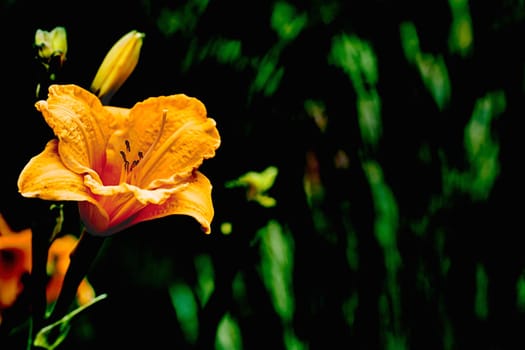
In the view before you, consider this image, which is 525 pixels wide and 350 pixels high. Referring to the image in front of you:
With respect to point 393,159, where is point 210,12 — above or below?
above

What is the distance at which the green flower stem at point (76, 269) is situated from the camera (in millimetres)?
443

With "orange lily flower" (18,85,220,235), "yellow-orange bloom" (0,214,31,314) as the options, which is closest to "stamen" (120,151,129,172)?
"orange lily flower" (18,85,220,235)

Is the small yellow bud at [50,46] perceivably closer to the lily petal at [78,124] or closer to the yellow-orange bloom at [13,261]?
the lily petal at [78,124]

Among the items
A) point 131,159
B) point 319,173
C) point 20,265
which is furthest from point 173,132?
point 319,173

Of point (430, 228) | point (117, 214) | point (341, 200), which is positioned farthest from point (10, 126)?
point (430, 228)

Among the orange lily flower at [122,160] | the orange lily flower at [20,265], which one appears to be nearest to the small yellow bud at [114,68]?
the orange lily flower at [122,160]

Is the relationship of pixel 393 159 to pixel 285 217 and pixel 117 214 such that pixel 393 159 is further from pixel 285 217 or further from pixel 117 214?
pixel 117 214

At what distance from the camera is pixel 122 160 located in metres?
0.49

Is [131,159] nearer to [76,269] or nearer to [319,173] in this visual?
[76,269]

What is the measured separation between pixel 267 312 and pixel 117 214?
0.29m

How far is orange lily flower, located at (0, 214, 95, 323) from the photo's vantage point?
1.67 ft

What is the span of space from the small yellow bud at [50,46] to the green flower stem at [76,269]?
119mm

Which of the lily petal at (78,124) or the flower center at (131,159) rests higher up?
the lily petal at (78,124)

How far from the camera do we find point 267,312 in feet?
2.30
